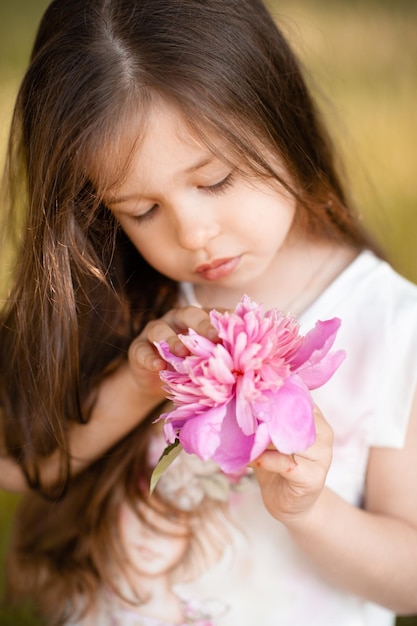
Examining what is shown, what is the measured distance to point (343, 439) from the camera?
1261 mm

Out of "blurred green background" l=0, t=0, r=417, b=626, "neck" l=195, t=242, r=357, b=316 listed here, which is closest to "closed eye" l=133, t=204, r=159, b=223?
"neck" l=195, t=242, r=357, b=316

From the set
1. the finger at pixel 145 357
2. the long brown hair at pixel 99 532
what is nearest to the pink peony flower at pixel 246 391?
the finger at pixel 145 357

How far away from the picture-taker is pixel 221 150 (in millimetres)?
1067

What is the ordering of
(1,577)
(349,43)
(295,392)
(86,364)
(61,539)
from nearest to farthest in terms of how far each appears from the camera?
(295,392) < (86,364) < (61,539) < (1,577) < (349,43)

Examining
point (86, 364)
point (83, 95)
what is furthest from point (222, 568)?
point (83, 95)

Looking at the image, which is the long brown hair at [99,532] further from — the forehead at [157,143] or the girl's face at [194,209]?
the forehead at [157,143]

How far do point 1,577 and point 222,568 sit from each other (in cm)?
90

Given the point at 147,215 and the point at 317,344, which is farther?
the point at 147,215

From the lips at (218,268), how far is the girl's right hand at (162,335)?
70mm

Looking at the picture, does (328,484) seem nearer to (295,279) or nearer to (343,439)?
(343,439)

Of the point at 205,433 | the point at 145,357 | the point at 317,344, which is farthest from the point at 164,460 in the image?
the point at 145,357

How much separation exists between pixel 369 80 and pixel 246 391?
6.76 feet

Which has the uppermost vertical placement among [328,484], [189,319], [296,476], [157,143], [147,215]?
[157,143]

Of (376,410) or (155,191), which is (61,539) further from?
(155,191)
